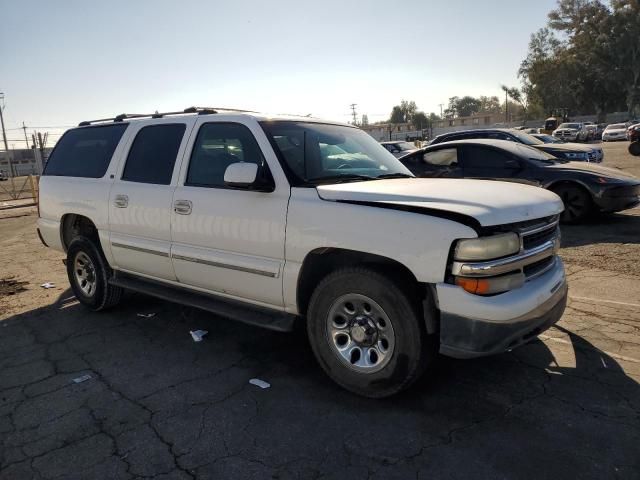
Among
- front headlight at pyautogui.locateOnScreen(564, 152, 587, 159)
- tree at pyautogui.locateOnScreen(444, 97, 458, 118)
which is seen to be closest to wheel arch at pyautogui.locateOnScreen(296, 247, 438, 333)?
front headlight at pyautogui.locateOnScreen(564, 152, 587, 159)

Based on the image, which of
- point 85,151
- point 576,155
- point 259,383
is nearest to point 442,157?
point 576,155

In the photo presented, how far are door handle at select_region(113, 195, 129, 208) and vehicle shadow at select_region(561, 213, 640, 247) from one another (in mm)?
6014

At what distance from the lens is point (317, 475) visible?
102 inches

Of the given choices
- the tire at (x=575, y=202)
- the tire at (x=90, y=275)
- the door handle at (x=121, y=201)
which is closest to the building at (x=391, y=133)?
the tire at (x=575, y=202)

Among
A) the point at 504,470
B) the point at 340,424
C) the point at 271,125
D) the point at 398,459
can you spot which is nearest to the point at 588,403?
the point at 504,470

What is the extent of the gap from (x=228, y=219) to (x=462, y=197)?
1784mm

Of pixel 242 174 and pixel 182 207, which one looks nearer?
pixel 242 174

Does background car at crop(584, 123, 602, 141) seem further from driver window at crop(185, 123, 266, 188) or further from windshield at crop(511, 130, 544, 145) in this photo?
driver window at crop(185, 123, 266, 188)

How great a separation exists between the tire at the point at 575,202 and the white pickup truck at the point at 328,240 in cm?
530

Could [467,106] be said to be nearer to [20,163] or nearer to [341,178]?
[20,163]

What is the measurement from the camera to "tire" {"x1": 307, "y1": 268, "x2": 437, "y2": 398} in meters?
3.06

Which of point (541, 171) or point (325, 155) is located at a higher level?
point (325, 155)

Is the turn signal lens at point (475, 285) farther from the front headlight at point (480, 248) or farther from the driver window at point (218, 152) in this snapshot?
the driver window at point (218, 152)

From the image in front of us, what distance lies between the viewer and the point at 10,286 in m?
6.77
